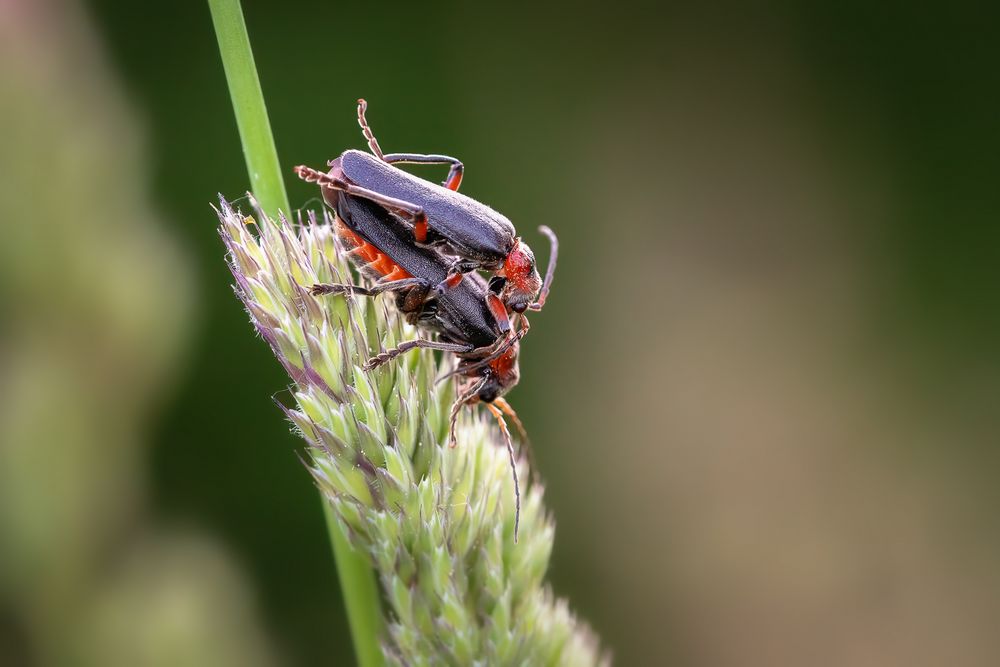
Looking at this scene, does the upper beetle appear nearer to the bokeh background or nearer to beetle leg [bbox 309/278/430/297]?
beetle leg [bbox 309/278/430/297]

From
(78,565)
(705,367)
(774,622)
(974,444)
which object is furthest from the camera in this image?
(705,367)

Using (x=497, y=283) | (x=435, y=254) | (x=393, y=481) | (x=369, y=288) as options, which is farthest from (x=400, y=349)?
(x=497, y=283)

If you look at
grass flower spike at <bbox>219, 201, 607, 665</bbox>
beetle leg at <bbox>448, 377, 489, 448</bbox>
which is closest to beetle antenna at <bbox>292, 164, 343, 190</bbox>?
grass flower spike at <bbox>219, 201, 607, 665</bbox>

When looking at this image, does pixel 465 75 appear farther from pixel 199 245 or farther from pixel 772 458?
pixel 772 458

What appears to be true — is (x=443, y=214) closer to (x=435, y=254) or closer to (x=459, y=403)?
(x=435, y=254)

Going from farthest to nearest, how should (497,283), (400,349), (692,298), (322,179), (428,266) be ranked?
1. (692,298)
2. (497,283)
3. (428,266)
4. (322,179)
5. (400,349)

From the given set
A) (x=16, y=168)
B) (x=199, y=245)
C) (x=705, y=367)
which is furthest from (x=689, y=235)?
(x=16, y=168)

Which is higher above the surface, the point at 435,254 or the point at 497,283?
the point at 435,254

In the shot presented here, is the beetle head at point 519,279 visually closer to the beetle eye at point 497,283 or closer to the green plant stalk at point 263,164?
the beetle eye at point 497,283
